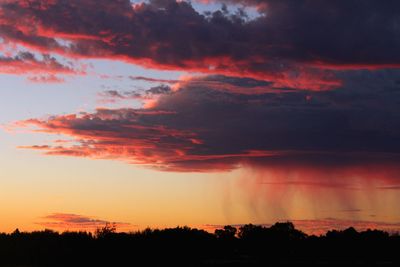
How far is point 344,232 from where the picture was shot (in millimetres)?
147250

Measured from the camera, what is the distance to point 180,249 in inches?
4129

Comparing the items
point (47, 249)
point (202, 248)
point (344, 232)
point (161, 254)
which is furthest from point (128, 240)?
point (344, 232)

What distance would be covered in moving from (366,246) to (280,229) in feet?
118

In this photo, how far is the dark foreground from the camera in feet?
300

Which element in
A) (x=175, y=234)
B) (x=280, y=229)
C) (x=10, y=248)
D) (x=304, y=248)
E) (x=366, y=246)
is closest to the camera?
(x=10, y=248)

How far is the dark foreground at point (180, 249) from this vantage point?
3597 inches

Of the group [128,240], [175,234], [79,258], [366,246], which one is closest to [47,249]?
[79,258]

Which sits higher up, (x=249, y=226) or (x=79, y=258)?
(x=249, y=226)

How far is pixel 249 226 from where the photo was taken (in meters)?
166

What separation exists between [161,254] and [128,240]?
17.4 ft

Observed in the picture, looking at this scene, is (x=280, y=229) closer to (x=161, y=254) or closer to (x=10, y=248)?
(x=161, y=254)

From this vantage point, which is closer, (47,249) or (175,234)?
(47,249)

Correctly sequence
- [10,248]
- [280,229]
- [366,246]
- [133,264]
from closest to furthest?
1. [133,264]
2. [10,248]
3. [366,246]
4. [280,229]

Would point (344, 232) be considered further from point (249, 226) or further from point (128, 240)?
point (128, 240)
